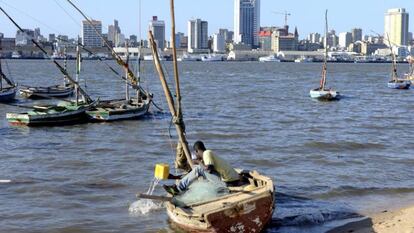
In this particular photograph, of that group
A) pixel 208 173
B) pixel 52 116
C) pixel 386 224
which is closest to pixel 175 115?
pixel 208 173

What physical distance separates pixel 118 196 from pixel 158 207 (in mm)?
2115

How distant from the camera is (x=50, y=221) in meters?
16.2

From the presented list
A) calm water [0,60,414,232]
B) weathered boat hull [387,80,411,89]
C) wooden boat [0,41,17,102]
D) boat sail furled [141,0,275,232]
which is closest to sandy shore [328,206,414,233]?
calm water [0,60,414,232]

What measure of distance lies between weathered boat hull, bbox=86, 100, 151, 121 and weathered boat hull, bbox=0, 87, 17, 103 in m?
13.3

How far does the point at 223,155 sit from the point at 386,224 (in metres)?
11.8

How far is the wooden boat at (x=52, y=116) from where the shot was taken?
3447 cm

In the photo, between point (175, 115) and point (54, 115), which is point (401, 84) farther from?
point (175, 115)

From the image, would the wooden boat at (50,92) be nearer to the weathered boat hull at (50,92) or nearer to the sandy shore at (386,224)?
the weathered boat hull at (50,92)

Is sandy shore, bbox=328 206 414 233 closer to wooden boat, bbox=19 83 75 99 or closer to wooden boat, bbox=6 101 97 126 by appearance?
wooden boat, bbox=6 101 97 126

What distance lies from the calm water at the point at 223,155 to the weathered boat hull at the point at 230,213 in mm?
1819

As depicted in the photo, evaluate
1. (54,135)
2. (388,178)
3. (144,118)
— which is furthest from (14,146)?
(388,178)

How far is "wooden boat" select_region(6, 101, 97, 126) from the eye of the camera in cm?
3447

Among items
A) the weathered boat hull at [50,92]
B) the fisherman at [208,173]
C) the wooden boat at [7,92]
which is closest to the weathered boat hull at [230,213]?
the fisherman at [208,173]

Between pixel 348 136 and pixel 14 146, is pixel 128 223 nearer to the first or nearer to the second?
pixel 14 146
